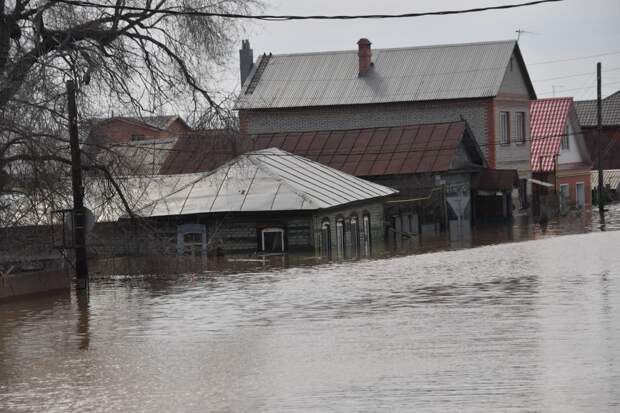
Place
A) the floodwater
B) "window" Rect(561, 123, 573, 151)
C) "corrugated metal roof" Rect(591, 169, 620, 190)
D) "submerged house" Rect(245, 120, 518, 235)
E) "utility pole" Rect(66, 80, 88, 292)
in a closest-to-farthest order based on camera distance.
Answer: the floodwater
"utility pole" Rect(66, 80, 88, 292)
"submerged house" Rect(245, 120, 518, 235)
"window" Rect(561, 123, 573, 151)
"corrugated metal roof" Rect(591, 169, 620, 190)

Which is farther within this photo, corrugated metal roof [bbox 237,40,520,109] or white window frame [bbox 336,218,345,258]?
corrugated metal roof [bbox 237,40,520,109]

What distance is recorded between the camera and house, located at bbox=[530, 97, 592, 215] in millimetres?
72000

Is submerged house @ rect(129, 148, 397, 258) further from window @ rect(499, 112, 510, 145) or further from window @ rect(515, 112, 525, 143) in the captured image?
window @ rect(515, 112, 525, 143)

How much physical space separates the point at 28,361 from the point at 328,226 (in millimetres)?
28038

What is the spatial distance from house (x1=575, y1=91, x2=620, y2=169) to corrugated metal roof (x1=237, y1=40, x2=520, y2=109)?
27517mm

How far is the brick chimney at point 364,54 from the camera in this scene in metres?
66.2

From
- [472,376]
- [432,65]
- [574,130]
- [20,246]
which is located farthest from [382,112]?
[472,376]

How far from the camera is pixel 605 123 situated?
92938mm

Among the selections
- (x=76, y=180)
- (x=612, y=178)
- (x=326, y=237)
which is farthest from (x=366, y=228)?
(x=612, y=178)

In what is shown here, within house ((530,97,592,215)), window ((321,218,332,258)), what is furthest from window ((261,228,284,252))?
house ((530,97,592,215))

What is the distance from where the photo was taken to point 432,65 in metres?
66.1

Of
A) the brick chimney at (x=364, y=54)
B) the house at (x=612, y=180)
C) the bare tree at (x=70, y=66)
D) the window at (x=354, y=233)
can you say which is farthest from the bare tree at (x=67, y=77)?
the house at (x=612, y=180)

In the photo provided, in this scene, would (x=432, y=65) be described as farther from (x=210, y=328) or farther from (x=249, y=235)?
(x=210, y=328)

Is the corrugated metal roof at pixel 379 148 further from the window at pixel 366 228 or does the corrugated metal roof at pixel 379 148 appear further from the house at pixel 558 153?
the house at pixel 558 153
